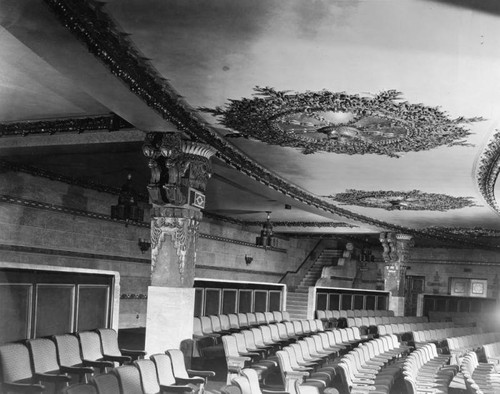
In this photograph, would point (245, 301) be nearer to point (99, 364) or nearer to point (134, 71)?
point (99, 364)

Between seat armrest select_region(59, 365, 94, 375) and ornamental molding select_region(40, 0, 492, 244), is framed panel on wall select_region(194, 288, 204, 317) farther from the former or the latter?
Result: seat armrest select_region(59, 365, 94, 375)

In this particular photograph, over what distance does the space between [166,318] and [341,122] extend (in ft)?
11.6

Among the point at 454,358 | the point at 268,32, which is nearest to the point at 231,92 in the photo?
the point at 268,32

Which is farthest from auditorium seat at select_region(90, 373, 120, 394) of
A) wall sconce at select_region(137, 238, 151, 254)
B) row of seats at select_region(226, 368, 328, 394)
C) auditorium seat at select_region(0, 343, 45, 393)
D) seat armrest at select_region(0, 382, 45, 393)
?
wall sconce at select_region(137, 238, 151, 254)

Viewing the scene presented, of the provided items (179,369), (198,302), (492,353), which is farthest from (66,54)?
(492,353)

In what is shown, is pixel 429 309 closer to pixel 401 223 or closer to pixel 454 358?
pixel 401 223

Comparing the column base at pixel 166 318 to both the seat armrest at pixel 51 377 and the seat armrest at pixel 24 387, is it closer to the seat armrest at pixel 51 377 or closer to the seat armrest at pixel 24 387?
the seat armrest at pixel 51 377

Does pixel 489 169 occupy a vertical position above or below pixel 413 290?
above

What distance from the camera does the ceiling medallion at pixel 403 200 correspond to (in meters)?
12.7

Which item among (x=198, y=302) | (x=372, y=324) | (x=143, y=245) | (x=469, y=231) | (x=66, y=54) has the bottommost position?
(x=372, y=324)

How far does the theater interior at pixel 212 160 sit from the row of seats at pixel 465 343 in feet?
0.31

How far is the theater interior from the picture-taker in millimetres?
4574

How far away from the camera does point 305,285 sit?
2567 centimetres

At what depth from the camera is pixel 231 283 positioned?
12.9 metres
